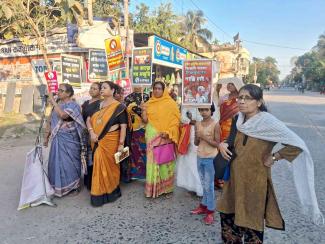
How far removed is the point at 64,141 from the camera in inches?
168

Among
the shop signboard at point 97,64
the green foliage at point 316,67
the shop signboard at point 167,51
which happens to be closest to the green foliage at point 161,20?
the shop signboard at point 167,51

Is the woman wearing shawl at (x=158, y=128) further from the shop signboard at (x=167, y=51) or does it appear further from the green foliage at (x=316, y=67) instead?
the green foliage at (x=316, y=67)

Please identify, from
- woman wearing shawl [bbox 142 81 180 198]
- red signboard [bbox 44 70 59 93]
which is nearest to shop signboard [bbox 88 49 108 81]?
red signboard [bbox 44 70 59 93]

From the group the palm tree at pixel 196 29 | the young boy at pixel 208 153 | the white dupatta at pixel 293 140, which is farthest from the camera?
the palm tree at pixel 196 29

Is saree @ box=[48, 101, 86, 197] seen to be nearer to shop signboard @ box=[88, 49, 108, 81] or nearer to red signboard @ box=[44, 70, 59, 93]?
red signboard @ box=[44, 70, 59, 93]

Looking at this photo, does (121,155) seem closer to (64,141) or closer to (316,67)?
(64,141)

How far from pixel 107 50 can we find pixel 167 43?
9.69 metres

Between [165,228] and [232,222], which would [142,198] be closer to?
[165,228]

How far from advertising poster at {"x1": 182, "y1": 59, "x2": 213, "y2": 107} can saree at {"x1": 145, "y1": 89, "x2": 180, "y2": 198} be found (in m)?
0.40

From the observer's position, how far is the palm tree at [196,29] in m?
36.6

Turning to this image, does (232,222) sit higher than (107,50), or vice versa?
(107,50)

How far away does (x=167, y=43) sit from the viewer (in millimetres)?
16062

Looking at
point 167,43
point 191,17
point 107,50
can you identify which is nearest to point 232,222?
point 107,50

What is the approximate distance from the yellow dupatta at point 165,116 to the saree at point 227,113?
0.79 m
